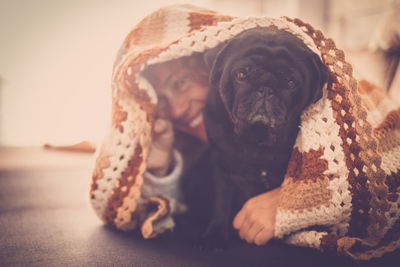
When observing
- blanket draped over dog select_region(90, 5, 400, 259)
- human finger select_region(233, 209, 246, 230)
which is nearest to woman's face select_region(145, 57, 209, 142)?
blanket draped over dog select_region(90, 5, 400, 259)

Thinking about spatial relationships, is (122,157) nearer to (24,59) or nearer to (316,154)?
(316,154)

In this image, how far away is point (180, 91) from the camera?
40.9 inches

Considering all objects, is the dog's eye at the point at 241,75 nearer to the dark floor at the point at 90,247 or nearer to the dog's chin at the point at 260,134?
the dog's chin at the point at 260,134

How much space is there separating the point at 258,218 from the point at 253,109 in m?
0.26

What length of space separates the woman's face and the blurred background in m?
0.78

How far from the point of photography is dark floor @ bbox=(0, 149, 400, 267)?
654 millimetres

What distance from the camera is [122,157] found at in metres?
0.82

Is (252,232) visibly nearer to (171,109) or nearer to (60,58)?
(171,109)

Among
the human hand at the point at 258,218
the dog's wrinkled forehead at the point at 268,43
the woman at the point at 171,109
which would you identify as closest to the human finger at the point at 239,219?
the human hand at the point at 258,218

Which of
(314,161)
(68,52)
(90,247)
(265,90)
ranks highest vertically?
(265,90)

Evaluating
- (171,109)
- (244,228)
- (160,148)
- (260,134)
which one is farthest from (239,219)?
(171,109)

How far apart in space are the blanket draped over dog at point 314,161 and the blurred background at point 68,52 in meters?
0.94

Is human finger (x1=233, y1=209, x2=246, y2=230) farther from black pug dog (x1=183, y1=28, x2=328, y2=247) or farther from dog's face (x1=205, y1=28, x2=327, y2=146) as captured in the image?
dog's face (x1=205, y1=28, x2=327, y2=146)

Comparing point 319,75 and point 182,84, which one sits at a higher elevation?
point 319,75
